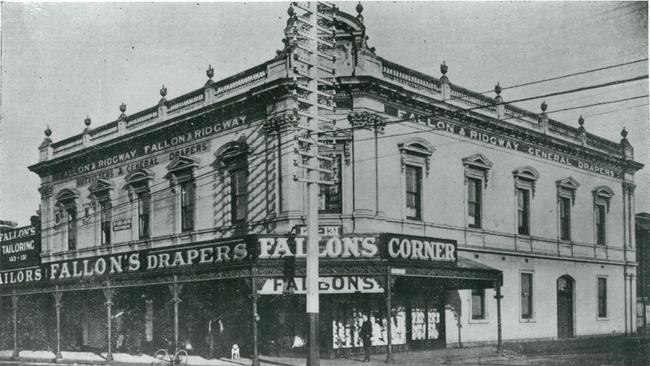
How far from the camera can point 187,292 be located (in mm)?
26828

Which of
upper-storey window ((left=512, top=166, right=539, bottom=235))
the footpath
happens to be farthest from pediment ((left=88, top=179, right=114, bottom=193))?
upper-storey window ((left=512, top=166, right=539, bottom=235))

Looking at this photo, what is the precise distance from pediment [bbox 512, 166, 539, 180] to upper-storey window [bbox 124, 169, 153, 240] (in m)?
15.0

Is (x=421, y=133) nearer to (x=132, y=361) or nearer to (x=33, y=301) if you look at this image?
(x=132, y=361)

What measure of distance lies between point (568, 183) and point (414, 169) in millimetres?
9858

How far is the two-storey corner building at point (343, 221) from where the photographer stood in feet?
73.5

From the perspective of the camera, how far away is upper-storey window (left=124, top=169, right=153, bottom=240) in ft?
97.6

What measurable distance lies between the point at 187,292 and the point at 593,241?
18.7 metres

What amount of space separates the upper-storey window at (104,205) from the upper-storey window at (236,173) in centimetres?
781

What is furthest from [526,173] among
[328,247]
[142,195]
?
[142,195]


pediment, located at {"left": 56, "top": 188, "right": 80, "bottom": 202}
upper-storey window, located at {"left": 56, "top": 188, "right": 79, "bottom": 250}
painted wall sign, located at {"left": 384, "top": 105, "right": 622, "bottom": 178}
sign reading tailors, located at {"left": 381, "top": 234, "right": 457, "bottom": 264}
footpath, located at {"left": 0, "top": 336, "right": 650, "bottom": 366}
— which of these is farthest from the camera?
upper-storey window, located at {"left": 56, "top": 188, "right": 79, "bottom": 250}

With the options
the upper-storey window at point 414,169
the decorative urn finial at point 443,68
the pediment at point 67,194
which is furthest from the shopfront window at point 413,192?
the pediment at point 67,194

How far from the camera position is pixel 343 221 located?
23.4 meters

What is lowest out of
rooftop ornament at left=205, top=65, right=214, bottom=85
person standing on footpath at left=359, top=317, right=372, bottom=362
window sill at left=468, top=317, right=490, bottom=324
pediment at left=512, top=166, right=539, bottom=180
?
window sill at left=468, top=317, right=490, bottom=324

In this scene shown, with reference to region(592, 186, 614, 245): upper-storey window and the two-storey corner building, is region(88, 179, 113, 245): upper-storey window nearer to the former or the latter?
the two-storey corner building
